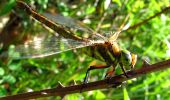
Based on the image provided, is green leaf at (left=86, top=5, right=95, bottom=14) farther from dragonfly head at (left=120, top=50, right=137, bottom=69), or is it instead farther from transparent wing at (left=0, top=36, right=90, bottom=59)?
dragonfly head at (left=120, top=50, right=137, bottom=69)

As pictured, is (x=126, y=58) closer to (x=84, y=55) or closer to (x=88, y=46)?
(x=88, y=46)

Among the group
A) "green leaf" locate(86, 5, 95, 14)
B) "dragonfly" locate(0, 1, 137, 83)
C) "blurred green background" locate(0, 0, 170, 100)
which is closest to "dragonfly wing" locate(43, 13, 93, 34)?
"dragonfly" locate(0, 1, 137, 83)

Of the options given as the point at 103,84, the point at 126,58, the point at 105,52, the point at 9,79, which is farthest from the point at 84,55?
the point at 103,84

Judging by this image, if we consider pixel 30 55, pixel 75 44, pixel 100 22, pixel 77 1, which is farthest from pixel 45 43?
pixel 77 1

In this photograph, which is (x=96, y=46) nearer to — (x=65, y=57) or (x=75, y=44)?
(x=75, y=44)

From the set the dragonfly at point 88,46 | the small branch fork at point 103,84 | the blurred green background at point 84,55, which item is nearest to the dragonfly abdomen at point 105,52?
the dragonfly at point 88,46

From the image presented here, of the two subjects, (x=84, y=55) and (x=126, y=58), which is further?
(x=84, y=55)
